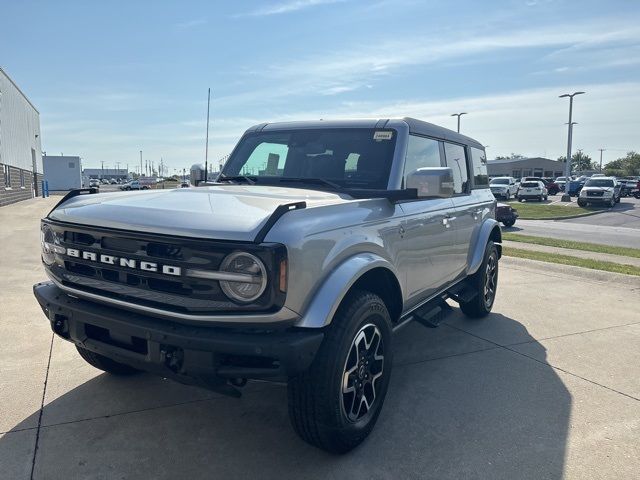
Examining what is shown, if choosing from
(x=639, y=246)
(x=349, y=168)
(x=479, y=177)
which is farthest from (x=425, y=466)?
(x=639, y=246)

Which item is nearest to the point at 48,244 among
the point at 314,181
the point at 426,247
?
the point at 314,181

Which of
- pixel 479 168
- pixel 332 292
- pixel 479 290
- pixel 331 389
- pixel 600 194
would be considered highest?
pixel 479 168

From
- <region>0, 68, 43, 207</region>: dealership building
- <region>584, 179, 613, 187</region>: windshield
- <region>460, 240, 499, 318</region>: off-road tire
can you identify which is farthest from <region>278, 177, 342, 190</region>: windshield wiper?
<region>584, 179, 613, 187</region>: windshield

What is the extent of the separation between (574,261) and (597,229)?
11986 mm

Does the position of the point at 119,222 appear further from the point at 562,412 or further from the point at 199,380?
the point at 562,412

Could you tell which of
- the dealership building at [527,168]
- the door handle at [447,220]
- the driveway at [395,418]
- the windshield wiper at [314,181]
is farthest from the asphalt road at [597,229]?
the dealership building at [527,168]

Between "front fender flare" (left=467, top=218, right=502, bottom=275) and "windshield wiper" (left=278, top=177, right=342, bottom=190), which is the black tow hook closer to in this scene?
"windshield wiper" (left=278, top=177, right=342, bottom=190)

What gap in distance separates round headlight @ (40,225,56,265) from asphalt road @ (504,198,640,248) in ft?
50.6

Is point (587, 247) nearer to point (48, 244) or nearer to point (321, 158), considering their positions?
point (321, 158)

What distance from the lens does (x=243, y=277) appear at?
232 centimetres

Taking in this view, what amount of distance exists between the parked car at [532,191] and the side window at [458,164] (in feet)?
110

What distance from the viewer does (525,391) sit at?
148 inches

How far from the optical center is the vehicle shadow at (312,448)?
2.71 m

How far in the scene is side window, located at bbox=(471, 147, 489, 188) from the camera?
18.5 feet
